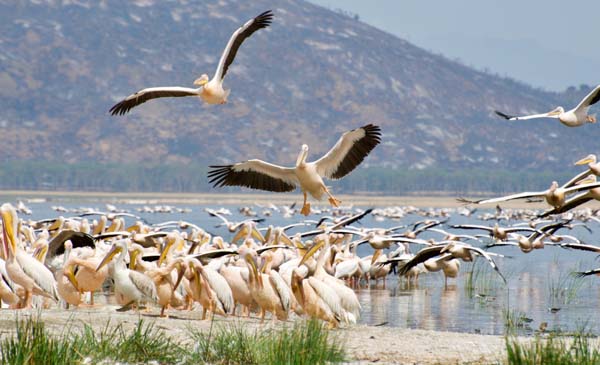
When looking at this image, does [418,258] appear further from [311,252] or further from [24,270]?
[24,270]

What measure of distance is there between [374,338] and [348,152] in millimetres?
3095

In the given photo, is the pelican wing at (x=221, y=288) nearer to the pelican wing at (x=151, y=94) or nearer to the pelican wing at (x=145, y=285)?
the pelican wing at (x=145, y=285)

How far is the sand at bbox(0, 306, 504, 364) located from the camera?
8891 millimetres

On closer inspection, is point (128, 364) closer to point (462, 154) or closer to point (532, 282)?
point (532, 282)

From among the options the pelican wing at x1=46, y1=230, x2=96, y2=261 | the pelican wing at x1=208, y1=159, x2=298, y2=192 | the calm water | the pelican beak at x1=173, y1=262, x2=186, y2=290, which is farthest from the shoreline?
the pelican beak at x1=173, y1=262, x2=186, y2=290

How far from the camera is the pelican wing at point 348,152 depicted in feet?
40.0

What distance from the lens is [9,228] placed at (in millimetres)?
10688

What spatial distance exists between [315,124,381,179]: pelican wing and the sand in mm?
2126

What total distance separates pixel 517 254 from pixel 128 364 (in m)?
Answer: 20.2

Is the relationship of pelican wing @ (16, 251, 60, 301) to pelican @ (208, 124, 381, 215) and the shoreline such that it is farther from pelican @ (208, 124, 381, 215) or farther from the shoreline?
the shoreline

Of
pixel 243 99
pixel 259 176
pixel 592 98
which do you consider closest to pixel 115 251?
pixel 259 176

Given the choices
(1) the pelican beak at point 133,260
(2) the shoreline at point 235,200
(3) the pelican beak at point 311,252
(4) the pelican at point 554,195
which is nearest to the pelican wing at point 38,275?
(1) the pelican beak at point 133,260

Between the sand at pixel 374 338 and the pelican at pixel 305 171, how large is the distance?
6.73 feet

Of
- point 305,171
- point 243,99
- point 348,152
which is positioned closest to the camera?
point 348,152
